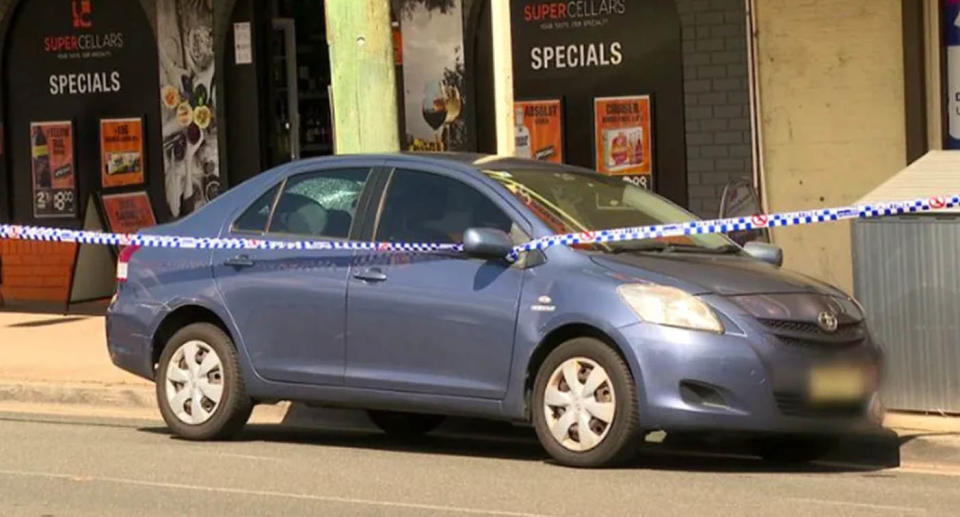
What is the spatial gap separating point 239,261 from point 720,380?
9.54 feet

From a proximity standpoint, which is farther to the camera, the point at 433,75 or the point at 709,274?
the point at 433,75

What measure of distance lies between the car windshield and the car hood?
19cm

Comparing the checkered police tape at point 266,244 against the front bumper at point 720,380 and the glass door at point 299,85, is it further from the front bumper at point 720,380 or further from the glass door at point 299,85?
the glass door at point 299,85

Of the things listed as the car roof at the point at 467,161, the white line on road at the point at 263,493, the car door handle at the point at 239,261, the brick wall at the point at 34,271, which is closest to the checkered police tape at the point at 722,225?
the car roof at the point at 467,161

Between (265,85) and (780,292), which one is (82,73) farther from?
(780,292)

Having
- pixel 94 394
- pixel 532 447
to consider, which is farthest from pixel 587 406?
pixel 94 394

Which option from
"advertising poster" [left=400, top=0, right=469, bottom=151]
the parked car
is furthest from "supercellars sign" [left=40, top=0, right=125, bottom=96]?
the parked car

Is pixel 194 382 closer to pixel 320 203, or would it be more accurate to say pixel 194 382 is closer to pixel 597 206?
pixel 320 203

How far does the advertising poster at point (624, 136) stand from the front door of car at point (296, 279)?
5.68 meters

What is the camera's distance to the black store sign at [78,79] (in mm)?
16875

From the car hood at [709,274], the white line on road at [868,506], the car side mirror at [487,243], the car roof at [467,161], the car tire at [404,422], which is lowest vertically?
the white line on road at [868,506]

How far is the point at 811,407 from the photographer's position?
7953mm

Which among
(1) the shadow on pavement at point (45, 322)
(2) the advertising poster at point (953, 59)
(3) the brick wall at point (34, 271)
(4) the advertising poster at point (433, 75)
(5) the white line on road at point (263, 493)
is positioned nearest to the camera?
(5) the white line on road at point (263, 493)

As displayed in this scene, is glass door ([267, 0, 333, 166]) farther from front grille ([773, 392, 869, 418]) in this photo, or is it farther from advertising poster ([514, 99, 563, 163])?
front grille ([773, 392, 869, 418])
